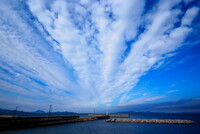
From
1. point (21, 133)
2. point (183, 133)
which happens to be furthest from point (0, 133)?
point (183, 133)

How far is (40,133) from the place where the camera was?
21.2 m

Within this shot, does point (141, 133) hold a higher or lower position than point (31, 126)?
lower

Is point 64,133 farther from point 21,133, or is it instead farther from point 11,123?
point 11,123

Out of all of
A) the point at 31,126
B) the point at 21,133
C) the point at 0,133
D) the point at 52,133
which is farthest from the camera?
the point at 31,126

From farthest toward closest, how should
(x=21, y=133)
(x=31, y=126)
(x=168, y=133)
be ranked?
1. (x=31, y=126)
2. (x=168, y=133)
3. (x=21, y=133)

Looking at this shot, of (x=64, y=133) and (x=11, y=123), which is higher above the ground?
(x=11, y=123)

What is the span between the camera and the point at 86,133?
2348 centimetres

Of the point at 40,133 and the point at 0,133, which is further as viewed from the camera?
the point at 40,133

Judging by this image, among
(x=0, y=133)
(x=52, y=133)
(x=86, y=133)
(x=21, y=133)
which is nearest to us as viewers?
(x=0, y=133)

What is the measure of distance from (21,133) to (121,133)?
19.5 m

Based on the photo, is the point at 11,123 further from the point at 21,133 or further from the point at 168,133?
the point at 168,133

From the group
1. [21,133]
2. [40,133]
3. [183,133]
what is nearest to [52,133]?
[40,133]

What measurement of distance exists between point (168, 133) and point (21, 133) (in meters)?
30.4

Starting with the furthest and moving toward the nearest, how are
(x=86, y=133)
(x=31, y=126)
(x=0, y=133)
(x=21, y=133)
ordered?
(x=31, y=126) → (x=86, y=133) → (x=21, y=133) → (x=0, y=133)
